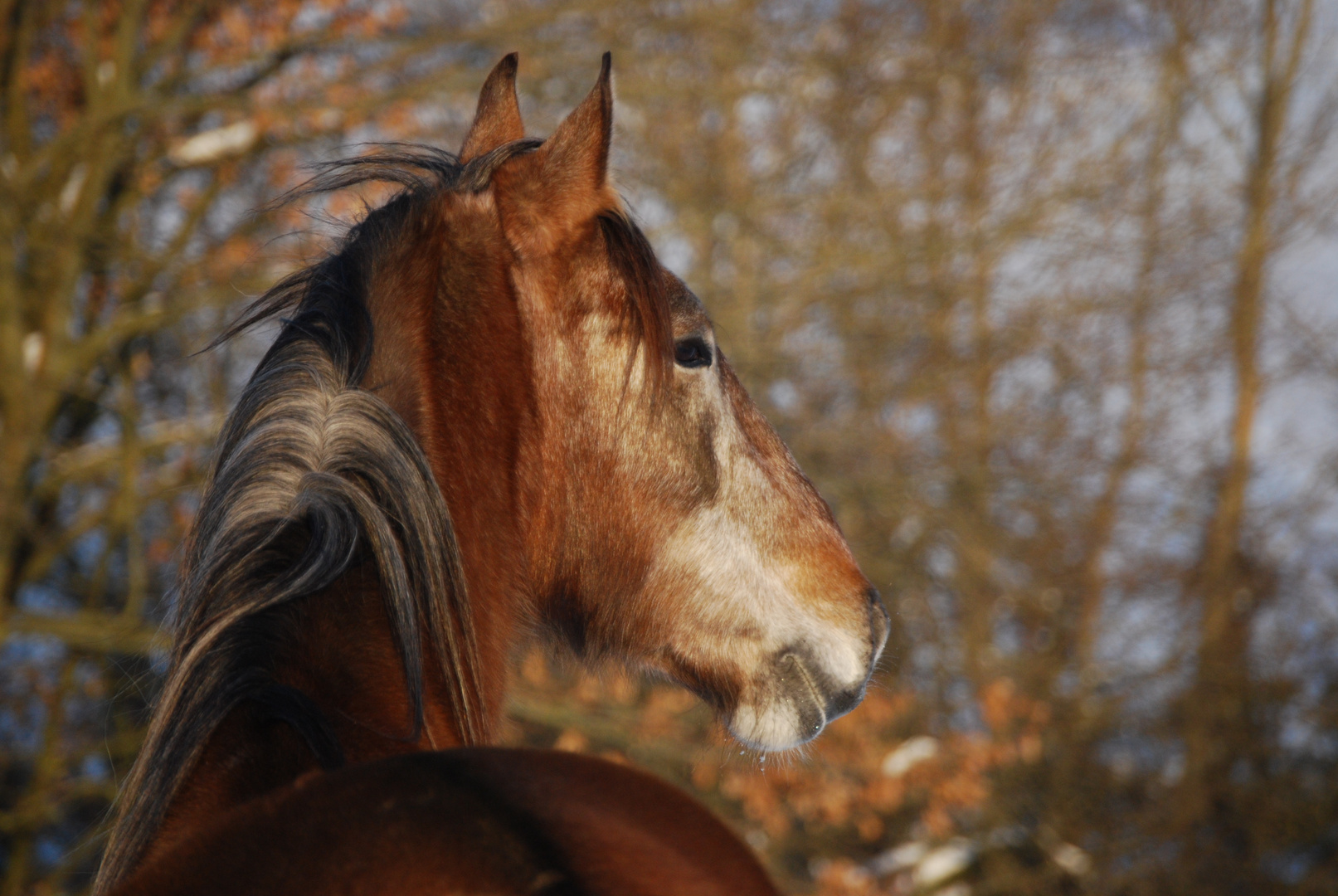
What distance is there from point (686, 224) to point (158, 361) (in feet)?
11.5

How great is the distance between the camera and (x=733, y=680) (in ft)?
5.62

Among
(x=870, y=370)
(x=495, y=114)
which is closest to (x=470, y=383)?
(x=495, y=114)

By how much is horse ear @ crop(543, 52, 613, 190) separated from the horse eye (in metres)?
0.29

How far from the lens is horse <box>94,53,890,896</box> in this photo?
830 millimetres

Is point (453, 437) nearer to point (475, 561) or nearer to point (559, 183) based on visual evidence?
point (475, 561)

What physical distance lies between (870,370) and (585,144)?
258 inches

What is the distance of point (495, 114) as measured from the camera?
188 cm

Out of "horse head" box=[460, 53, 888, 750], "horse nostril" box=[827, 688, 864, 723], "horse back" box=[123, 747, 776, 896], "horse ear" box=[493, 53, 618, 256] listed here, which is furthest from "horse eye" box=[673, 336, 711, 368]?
"horse back" box=[123, 747, 776, 896]

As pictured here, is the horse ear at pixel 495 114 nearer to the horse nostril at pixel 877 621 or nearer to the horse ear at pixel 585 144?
the horse ear at pixel 585 144

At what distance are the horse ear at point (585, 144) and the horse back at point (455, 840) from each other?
0.99 meters

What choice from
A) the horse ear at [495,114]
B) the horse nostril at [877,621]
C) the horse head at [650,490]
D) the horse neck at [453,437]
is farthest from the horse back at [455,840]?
the horse ear at [495,114]

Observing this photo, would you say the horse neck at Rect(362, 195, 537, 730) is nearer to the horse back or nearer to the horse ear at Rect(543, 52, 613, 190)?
the horse ear at Rect(543, 52, 613, 190)

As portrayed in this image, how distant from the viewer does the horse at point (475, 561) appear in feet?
2.72

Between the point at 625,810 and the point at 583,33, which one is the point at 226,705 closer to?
the point at 625,810
